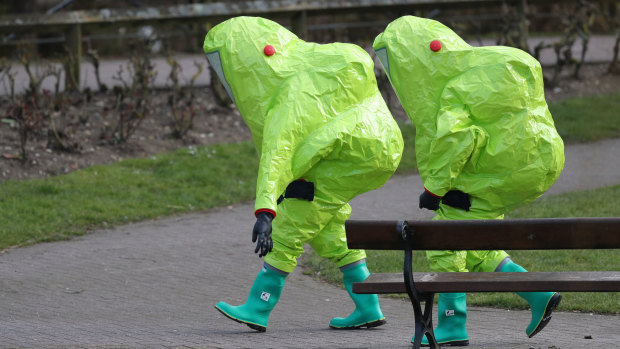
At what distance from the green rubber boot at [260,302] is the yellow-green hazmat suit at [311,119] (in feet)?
0.33

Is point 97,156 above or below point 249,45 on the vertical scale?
below

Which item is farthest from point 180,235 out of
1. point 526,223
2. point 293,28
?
point 293,28

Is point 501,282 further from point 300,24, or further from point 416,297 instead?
point 300,24

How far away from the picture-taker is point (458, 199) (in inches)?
207

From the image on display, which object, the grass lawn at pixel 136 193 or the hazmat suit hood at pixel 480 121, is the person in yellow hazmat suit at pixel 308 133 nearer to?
the hazmat suit hood at pixel 480 121

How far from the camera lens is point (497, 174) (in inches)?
206

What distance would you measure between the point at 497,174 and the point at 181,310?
93.7 inches

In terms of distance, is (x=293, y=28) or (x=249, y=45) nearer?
(x=249, y=45)

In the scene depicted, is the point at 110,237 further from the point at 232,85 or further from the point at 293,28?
the point at 293,28

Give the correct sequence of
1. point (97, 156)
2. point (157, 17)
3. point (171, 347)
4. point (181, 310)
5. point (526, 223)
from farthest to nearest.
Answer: point (157, 17) → point (97, 156) → point (181, 310) → point (171, 347) → point (526, 223)

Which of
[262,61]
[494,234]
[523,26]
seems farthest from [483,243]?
[523,26]

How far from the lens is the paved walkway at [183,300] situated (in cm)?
541

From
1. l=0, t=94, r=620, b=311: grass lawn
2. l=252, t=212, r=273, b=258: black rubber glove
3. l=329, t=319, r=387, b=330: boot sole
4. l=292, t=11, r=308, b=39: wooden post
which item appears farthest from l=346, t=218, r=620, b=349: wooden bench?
l=292, t=11, r=308, b=39: wooden post

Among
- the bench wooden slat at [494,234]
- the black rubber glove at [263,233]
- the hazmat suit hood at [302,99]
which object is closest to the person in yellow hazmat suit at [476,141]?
the hazmat suit hood at [302,99]
